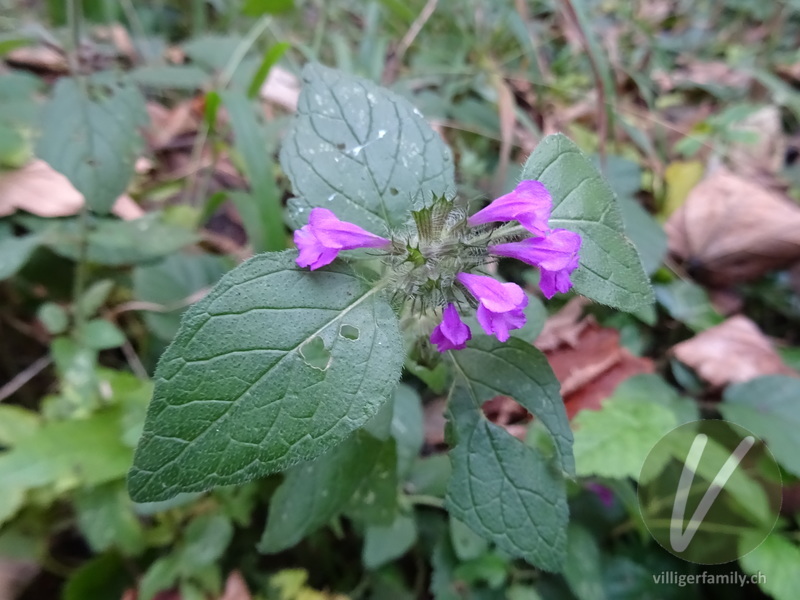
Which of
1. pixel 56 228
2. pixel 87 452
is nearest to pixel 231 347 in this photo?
pixel 87 452

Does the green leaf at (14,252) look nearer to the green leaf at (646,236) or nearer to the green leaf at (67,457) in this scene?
the green leaf at (67,457)

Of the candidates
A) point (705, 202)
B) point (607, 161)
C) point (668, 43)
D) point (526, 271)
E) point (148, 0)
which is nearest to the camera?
point (526, 271)

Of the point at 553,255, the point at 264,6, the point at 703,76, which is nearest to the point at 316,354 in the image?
the point at 553,255

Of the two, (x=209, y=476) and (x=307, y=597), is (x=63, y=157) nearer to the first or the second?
(x=209, y=476)

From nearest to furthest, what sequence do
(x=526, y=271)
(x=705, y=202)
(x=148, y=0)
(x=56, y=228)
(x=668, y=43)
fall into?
1. (x=56, y=228)
2. (x=526, y=271)
3. (x=705, y=202)
4. (x=148, y=0)
5. (x=668, y=43)

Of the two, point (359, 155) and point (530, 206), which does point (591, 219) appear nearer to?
point (530, 206)
